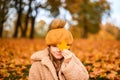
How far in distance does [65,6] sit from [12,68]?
965 inches

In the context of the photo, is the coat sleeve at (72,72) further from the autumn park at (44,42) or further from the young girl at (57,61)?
the autumn park at (44,42)

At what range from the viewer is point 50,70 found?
3.91 metres

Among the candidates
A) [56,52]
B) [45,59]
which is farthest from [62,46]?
[45,59]

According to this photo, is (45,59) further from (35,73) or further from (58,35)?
(58,35)

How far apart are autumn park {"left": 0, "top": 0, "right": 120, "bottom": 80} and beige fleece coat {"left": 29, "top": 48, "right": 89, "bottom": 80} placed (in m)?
2.46

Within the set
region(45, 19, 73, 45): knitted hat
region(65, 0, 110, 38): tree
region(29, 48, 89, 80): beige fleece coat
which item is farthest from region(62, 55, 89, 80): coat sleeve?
region(65, 0, 110, 38): tree

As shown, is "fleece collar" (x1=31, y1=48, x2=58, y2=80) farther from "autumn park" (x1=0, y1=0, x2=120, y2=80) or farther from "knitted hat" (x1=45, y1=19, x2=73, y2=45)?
"autumn park" (x1=0, y1=0, x2=120, y2=80)

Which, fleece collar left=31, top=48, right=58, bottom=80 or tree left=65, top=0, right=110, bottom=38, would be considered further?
tree left=65, top=0, right=110, bottom=38

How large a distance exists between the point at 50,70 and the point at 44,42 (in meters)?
15.9

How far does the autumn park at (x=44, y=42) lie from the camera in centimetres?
730

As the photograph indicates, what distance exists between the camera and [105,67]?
745 centimetres

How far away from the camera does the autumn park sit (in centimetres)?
730

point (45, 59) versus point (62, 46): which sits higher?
point (62, 46)

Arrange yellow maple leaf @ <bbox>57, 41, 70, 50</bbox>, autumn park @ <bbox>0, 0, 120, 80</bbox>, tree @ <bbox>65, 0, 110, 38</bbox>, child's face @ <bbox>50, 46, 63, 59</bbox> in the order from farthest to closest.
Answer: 1. tree @ <bbox>65, 0, 110, 38</bbox>
2. autumn park @ <bbox>0, 0, 120, 80</bbox>
3. child's face @ <bbox>50, 46, 63, 59</bbox>
4. yellow maple leaf @ <bbox>57, 41, 70, 50</bbox>
